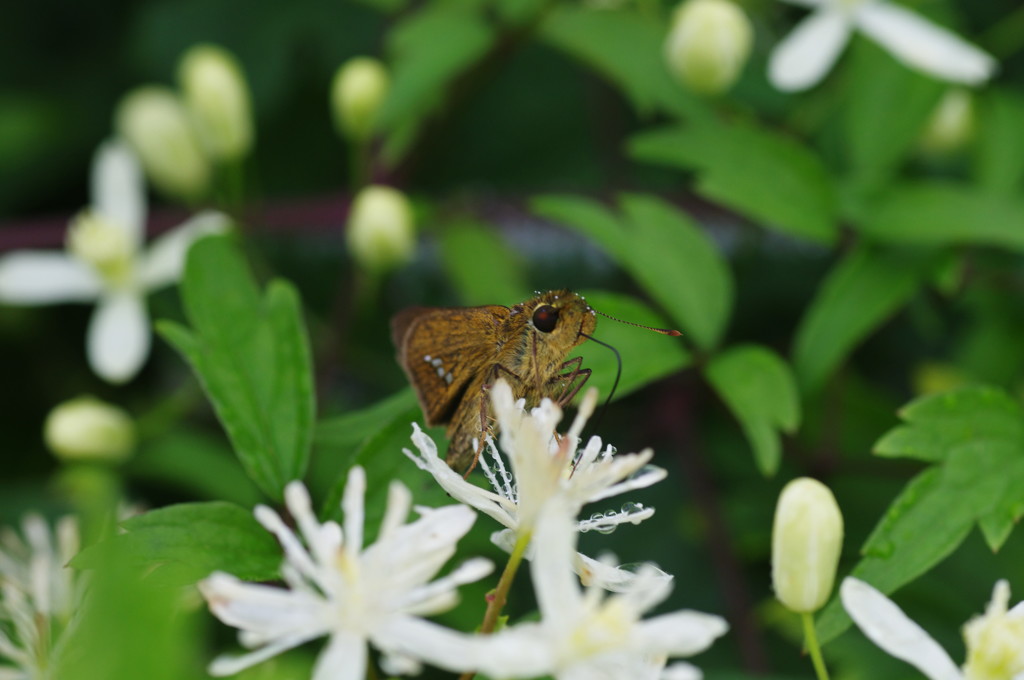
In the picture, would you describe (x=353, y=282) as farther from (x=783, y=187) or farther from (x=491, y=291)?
(x=783, y=187)

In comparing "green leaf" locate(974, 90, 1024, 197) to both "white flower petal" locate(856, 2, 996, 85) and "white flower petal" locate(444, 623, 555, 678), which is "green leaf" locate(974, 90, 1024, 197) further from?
"white flower petal" locate(444, 623, 555, 678)

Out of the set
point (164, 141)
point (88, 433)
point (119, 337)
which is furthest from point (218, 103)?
point (88, 433)

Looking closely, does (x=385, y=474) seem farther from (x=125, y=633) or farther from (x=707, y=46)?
(x=707, y=46)

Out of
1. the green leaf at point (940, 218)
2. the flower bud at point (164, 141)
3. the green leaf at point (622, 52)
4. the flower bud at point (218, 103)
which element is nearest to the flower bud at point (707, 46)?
the green leaf at point (622, 52)

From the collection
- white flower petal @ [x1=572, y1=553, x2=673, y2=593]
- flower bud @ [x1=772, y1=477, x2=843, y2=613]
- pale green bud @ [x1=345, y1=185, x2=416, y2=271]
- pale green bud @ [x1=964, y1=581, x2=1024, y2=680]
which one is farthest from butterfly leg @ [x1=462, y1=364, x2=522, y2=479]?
A: pale green bud @ [x1=345, y1=185, x2=416, y2=271]

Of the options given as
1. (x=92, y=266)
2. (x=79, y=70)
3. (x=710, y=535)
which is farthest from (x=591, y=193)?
(x=79, y=70)

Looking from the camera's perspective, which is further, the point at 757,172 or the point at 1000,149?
the point at 1000,149
